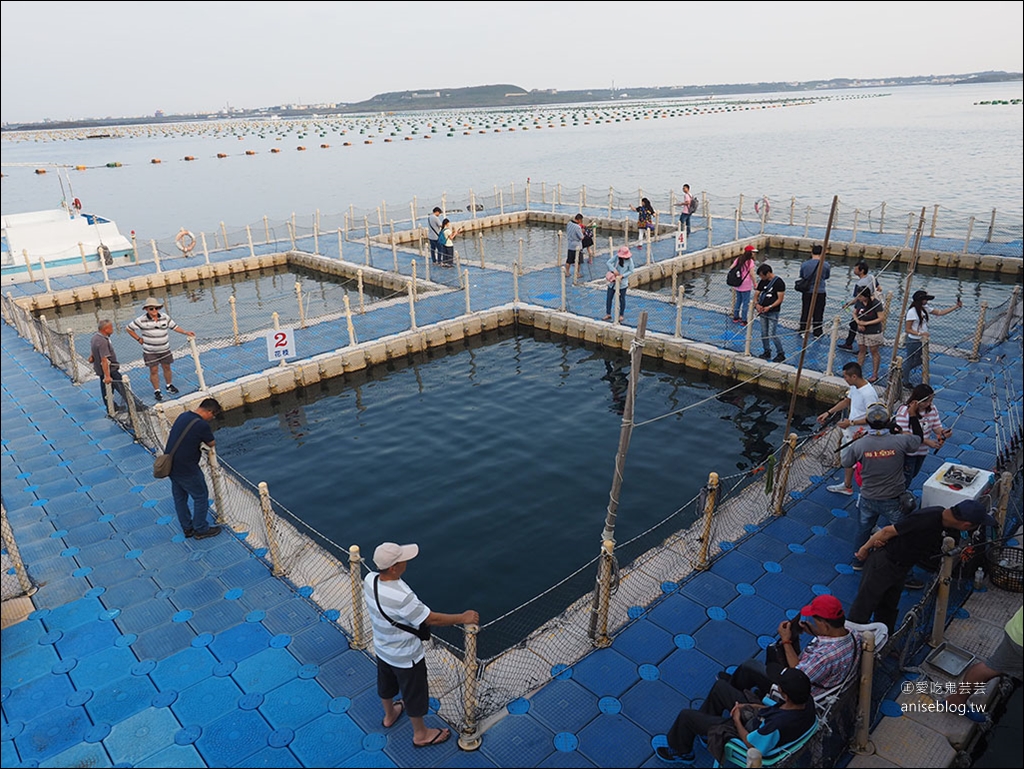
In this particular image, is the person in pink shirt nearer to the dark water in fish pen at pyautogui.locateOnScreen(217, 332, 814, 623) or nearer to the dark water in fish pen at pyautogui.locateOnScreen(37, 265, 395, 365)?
the dark water in fish pen at pyautogui.locateOnScreen(217, 332, 814, 623)

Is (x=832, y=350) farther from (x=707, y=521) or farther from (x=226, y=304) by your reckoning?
(x=226, y=304)

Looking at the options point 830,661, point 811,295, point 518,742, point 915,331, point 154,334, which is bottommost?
point 518,742

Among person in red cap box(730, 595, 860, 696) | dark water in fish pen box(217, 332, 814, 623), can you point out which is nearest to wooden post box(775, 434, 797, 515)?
dark water in fish pen box(217, 332, 814, 623)

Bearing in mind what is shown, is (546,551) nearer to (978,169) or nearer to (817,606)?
(817,606)

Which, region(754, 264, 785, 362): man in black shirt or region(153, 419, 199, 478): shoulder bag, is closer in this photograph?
region(153, 419, 199, 478): shoulder bag

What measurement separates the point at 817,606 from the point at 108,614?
7545mm

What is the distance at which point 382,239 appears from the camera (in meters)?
30.0

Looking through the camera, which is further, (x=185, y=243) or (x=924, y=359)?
(x=185, y=243)

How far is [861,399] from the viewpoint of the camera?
9414 mm

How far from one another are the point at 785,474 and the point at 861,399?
5.20 feet

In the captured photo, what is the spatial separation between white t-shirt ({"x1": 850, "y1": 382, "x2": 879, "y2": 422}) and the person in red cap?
4652 millimetres

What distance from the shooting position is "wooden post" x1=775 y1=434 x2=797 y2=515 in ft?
29.7

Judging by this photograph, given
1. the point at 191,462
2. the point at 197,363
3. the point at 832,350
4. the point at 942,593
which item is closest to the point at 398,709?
the point at 191,462

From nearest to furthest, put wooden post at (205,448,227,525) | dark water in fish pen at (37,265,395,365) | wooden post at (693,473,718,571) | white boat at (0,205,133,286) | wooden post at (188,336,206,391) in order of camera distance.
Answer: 1. wooden post at (693,473,718,571)
2. wooden post at (205,448,227,525)
3. wooden post at (188,336,206,391)
4. dark water in fish pen at (37,265,395,365)
5. white boat at (0,205,133,286)
